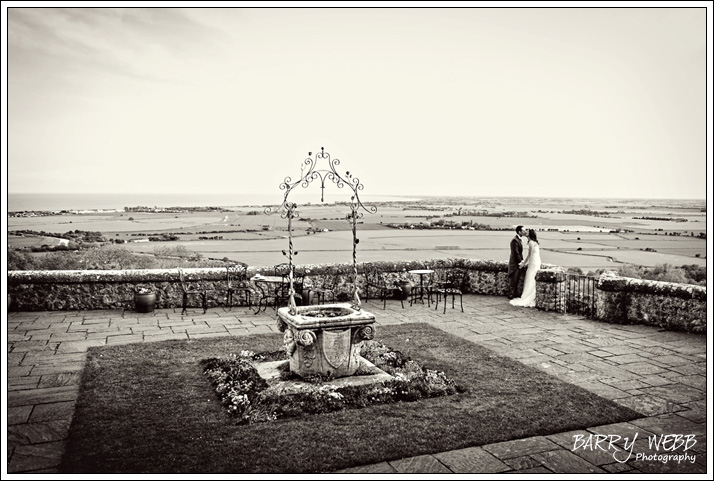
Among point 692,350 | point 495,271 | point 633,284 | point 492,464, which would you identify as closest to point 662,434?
point 492,464

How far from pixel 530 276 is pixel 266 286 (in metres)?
6.27

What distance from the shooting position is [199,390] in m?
6.80

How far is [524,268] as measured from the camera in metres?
13.4

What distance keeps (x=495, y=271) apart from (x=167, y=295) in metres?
8.15

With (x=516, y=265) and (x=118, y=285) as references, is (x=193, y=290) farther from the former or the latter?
(x=516, y=265)

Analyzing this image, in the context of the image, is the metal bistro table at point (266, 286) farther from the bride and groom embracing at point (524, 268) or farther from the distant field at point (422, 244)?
the bride and groom embracing at point (524, 268)

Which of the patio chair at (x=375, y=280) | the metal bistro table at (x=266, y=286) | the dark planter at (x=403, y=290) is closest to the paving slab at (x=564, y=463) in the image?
the metal bistro table at (x=266, y=286)

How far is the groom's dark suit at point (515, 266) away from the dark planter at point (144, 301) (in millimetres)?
8367

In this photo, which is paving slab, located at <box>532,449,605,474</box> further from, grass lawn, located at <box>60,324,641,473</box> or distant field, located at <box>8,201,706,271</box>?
distant field, located at <box>8,201,706,271</box>

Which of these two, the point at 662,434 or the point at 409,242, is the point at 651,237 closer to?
the point at 409,242

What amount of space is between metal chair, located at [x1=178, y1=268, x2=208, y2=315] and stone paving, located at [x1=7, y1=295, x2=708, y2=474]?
262 mm

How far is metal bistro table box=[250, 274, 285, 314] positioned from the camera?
40.4 feet

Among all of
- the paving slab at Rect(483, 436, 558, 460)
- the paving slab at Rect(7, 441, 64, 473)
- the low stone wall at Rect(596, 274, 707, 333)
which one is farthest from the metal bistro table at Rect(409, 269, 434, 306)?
the paving slab at Rect(7, 441, 64, 473)

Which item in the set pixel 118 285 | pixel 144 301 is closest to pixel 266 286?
pixel 144 301
